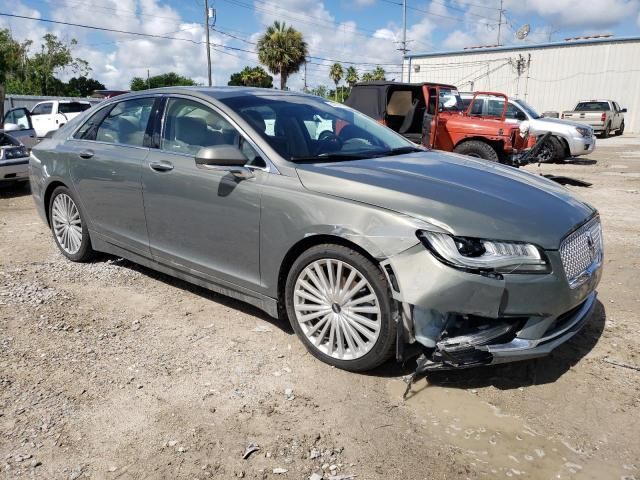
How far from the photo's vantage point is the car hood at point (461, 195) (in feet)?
9.11

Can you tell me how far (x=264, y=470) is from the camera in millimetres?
2412

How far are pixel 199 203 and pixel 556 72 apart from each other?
3515cm

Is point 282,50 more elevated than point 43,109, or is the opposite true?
point 282,50

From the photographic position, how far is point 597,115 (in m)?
25.2

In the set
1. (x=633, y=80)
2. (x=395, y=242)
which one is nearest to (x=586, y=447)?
(x=395, y=242)

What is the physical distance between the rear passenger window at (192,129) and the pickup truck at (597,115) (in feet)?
81.7

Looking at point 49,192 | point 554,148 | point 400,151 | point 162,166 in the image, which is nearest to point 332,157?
point 400,151

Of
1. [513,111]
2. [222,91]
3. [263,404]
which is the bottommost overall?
[263,404]

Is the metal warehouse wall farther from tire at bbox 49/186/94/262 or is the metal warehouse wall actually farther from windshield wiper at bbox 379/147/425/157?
tire at bbox 49/186/94/262

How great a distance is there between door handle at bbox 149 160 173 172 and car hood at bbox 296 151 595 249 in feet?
3.63

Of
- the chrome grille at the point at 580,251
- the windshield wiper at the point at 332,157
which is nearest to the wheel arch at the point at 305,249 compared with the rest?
the windshield wiper at the point at 332,157

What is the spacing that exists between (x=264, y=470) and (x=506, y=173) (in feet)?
8.03

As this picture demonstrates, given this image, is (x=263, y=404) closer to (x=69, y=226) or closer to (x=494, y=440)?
(x=494, y=440)

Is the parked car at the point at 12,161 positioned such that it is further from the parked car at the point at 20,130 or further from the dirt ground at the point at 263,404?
the dirt ground at the point at 263,404
